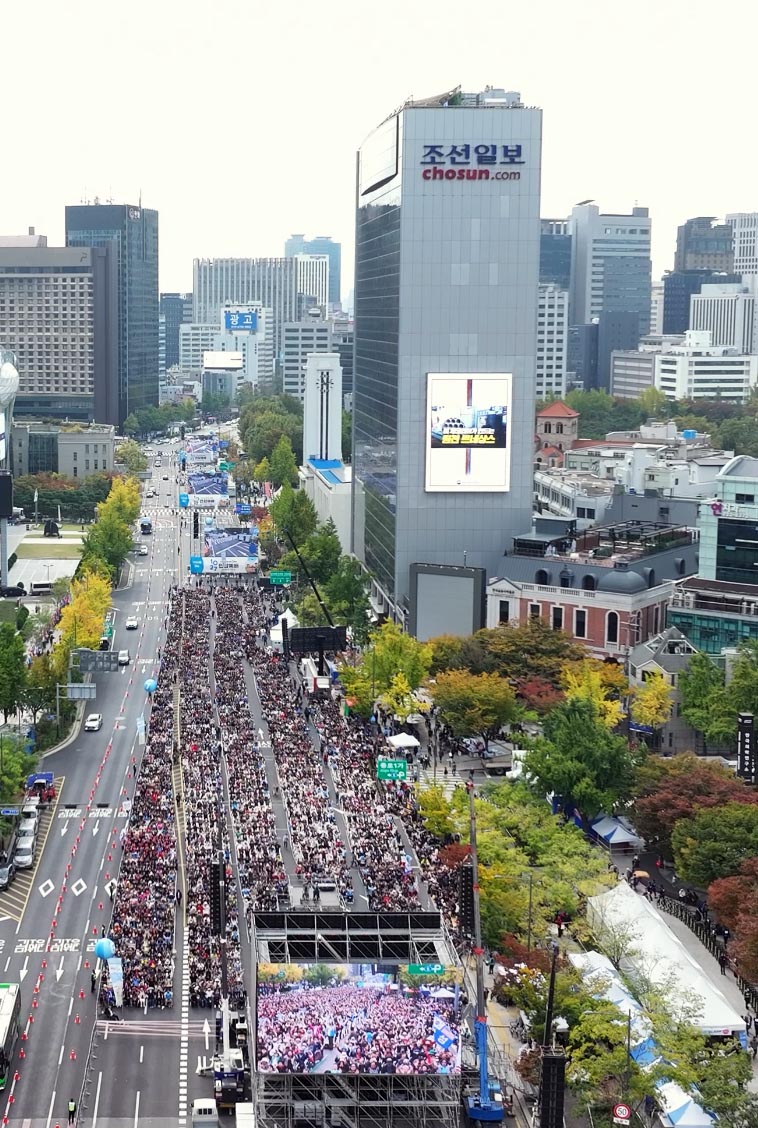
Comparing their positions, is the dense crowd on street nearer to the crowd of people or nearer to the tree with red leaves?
the crowd of people

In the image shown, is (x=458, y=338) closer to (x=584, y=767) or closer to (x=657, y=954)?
(x=584, y=767)

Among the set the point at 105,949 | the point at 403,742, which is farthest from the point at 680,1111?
the point at 403,742

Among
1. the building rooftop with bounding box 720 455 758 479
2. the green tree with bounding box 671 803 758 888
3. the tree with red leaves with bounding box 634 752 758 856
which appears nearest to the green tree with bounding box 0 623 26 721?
the tree with red leaves with bounding box 634 752 758 856

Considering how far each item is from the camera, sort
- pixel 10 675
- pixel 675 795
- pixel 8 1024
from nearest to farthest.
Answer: pixel 8 1024 → pixel 675 795 → pixel 10 675

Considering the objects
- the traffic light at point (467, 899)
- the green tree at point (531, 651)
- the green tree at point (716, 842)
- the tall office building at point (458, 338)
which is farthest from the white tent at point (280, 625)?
the traffic light at point (467, 899)

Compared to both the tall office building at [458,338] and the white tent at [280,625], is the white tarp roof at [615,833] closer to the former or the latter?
the tall office building at [458,338]

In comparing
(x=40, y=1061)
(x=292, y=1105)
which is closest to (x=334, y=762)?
(x=40, y=1061)
